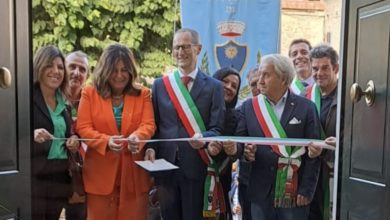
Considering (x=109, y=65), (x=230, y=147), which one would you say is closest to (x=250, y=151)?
(x=230, y=147)

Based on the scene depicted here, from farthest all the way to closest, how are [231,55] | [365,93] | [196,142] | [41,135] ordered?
1. [231,55]
2. [196,142]
3. [41,135]
4. [365,93]

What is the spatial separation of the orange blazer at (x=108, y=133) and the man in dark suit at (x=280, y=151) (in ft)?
1.59

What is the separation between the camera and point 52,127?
2275 mm

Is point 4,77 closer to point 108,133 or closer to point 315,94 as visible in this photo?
point 108,133

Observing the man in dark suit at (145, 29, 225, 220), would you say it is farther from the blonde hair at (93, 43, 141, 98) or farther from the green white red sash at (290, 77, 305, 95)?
the green white red sash at (290, 77, 305, 95)

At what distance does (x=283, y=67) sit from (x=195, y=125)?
508 mm

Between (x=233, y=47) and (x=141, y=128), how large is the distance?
659 mm

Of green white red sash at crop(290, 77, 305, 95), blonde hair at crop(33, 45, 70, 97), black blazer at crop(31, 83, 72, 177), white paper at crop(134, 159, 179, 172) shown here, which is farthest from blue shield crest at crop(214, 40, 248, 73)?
black blazer at crop(31, 83, 72, 177)

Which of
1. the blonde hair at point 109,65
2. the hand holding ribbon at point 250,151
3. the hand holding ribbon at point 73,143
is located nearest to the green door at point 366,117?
the hand holding ribbon at point 250,151

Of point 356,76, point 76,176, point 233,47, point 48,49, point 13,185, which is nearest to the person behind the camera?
point 13,185

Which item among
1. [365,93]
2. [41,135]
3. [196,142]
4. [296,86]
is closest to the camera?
[365,93]

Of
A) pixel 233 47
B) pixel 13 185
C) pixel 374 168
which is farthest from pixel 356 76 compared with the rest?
pixel 13 185

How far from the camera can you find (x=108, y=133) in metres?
2.30

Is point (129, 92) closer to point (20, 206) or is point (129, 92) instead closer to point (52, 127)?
point (52, 127)
